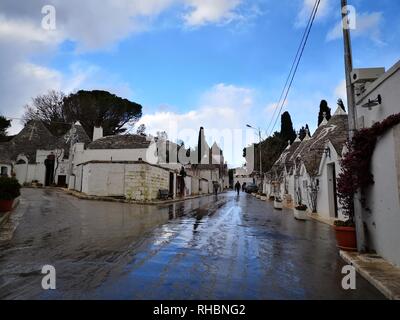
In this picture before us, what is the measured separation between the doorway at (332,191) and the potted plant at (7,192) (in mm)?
15683

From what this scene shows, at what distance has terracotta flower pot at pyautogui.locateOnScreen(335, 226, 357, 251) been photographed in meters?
8.01

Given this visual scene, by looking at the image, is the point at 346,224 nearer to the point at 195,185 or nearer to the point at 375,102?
the point at 375,102

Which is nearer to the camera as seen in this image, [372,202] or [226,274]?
[226,274]

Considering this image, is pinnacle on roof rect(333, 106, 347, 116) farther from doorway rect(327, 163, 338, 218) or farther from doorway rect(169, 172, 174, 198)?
doorway rect(169, 172, 174, 198)

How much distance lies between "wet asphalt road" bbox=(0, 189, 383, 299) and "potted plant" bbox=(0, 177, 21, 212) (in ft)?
10.6

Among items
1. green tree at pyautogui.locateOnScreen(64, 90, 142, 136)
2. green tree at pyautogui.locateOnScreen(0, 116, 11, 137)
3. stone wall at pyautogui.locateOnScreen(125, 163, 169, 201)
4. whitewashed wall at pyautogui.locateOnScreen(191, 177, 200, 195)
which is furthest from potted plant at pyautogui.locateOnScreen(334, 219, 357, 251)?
green tree at pyautogui.locateOnScreen(0, 116, 11, 137)

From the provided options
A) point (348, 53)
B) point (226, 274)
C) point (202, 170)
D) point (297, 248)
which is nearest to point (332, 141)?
point (348, 53)

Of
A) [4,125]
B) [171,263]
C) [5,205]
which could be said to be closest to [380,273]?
[171,263]

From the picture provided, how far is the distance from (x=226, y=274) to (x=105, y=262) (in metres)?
2.50

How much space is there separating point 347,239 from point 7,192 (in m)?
13.3
